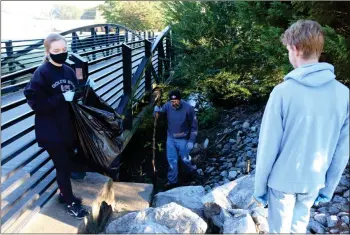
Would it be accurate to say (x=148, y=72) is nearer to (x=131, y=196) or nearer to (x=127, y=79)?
(x=127, y=79)

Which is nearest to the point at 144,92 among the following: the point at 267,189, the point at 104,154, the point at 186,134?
the point at 186,134

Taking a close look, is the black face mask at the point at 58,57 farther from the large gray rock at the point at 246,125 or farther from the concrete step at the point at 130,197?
the large gray rock at the point at 246,125

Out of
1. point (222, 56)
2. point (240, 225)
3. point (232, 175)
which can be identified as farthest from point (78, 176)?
point (222, 56)

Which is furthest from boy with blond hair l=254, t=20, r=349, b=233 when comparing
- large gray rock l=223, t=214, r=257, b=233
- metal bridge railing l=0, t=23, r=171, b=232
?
metal bridge railing l=0, t=23, r=171, b=232

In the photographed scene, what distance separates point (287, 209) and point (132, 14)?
106 ft

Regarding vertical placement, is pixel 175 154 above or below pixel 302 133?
below

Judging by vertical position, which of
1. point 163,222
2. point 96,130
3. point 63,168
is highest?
point 96,130

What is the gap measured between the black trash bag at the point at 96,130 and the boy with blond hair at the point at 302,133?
178 cm

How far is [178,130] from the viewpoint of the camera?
233 inches

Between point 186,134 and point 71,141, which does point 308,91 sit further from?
point 186,134

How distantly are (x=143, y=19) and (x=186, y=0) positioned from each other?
986 inches

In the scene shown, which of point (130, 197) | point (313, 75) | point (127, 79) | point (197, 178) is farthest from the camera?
point (197, 178)

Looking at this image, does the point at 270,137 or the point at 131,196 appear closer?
the point at 270,137

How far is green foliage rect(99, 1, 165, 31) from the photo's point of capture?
103 ft
